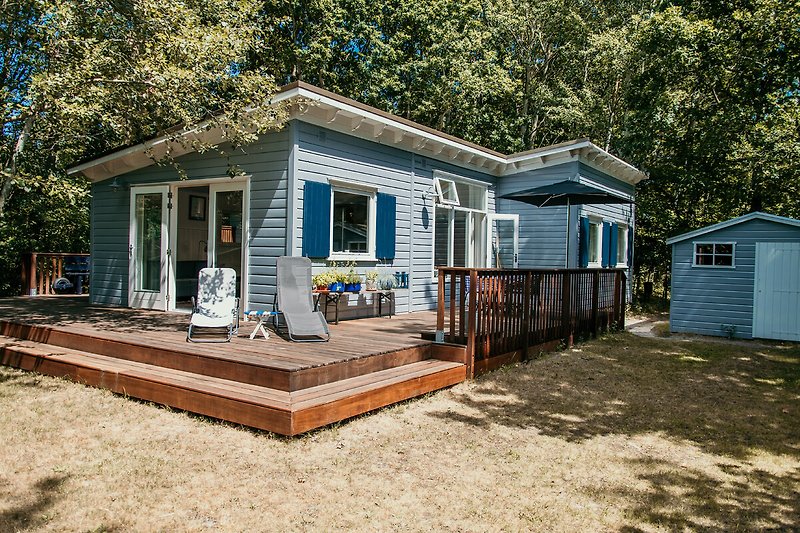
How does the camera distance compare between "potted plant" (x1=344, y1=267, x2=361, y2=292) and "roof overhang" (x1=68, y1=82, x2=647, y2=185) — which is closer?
"roof overhang" (x1=68, y1=82, x2=647, y2=185)

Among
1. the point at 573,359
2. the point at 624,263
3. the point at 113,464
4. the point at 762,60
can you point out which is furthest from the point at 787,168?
the point at 113,464

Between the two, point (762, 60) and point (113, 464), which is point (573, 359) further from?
point (762, 60)

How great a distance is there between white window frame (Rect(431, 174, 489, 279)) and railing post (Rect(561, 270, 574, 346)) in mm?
2405

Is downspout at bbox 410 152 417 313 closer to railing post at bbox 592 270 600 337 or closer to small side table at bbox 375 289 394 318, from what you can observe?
small side table at bbox 375 289 394 318

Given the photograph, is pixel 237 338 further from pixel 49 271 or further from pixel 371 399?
pixel 49 271

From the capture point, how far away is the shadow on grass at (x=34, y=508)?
248 centimetres

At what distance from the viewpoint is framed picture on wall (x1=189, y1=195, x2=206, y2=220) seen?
829 cm

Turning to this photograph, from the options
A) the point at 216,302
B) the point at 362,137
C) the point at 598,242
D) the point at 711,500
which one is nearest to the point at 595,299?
the point at 598,242

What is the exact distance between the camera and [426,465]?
334 cm

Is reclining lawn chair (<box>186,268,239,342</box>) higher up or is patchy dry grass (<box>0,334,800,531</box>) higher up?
reclining lawn chair (<box>186,268,239,342</box>)

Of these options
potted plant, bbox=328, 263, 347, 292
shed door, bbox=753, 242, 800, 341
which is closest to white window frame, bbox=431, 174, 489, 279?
potted plant, bbox=328, 263, 347, 292

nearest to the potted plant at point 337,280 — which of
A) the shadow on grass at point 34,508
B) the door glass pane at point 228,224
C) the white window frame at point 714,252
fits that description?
the door glass pane at point 228,224

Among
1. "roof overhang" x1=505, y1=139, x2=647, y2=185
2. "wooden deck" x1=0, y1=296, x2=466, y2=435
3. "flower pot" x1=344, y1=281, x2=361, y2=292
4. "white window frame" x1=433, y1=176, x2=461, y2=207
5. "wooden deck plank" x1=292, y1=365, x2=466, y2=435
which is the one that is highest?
"roof overhang" x1=505, y1=139, x2=647, y2=185

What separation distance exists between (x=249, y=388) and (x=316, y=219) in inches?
123
